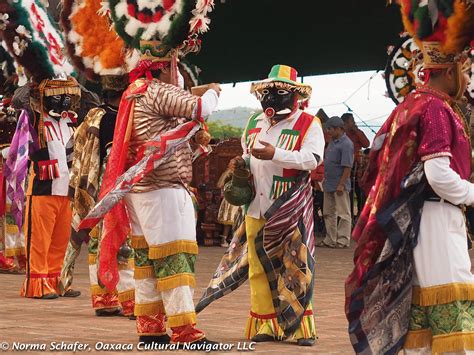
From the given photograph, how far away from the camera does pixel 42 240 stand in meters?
12.0

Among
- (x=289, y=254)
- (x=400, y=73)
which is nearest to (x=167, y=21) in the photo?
(x=400, y=73)

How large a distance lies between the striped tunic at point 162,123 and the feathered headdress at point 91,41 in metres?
1.49

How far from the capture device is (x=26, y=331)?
9.23 m

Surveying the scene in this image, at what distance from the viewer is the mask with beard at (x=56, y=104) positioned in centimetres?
1193

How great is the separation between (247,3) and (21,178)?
440 inches

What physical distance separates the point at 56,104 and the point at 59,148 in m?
0.45

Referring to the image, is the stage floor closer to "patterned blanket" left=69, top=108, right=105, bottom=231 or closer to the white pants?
the white pants

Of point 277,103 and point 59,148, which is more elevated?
point 277,103

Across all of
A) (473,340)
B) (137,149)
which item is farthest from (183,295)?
(473,340)

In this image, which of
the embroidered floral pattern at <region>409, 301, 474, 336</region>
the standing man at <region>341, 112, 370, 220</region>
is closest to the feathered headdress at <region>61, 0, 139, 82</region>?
the embroidered floral pattern at <region>409, 301, 474, 336</region>

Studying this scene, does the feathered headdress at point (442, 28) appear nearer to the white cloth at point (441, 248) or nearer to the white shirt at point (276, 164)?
the white cloth at point (441, 248)

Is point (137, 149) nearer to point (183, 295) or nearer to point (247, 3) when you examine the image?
point (183, 295)

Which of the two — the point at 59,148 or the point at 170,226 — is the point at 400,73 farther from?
the point at 59,148

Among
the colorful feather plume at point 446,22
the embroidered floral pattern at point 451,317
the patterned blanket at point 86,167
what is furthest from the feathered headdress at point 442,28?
the patterned blanket at point 86,167
